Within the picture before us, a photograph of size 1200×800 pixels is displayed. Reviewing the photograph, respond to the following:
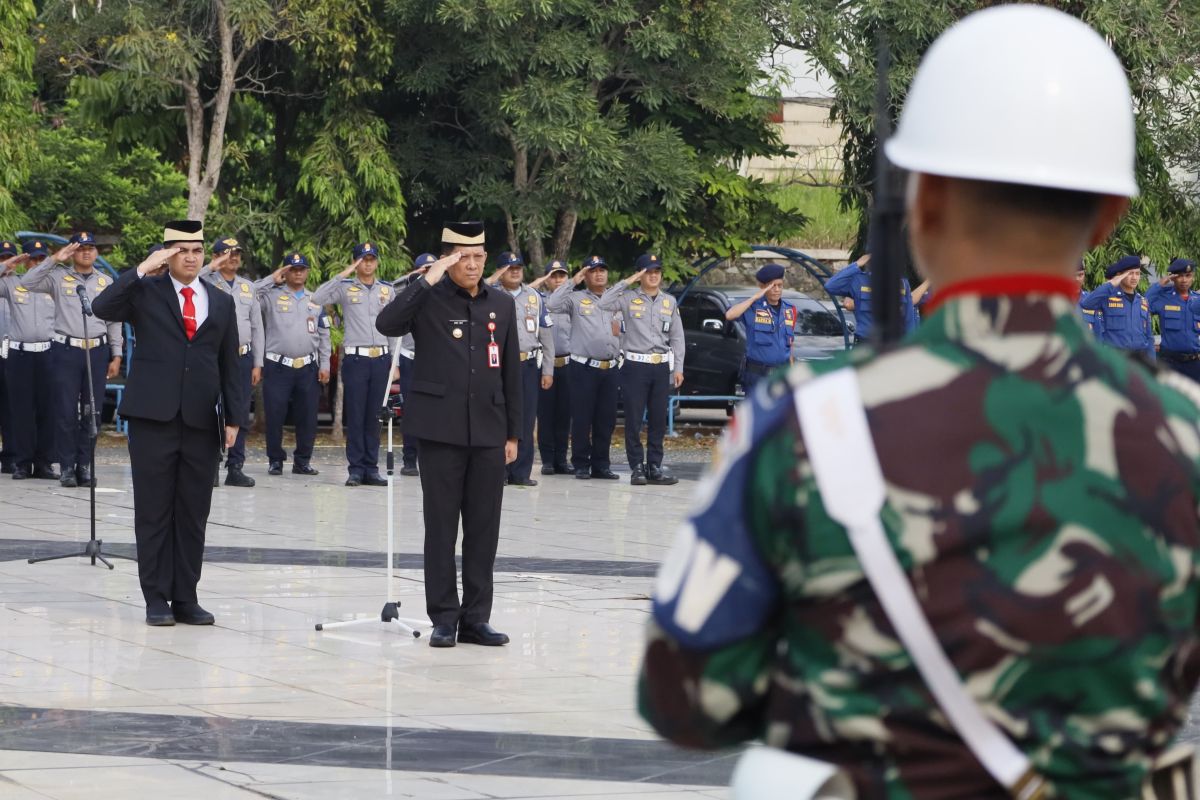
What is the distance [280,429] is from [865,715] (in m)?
17.3

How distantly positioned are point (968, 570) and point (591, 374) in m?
17.8

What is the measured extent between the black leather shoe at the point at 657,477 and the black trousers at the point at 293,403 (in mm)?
3252

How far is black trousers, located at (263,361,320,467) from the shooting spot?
61.7 feet

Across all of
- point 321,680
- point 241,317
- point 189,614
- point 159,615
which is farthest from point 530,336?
point 321,680

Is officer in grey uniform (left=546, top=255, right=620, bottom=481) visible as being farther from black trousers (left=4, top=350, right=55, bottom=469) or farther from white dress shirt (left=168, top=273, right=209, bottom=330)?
white dress shirt (left=168, top=273, right=209, bottom=330)

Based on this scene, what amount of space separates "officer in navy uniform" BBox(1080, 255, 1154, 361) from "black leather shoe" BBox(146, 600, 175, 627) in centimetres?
1381

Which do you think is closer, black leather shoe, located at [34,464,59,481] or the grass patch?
black leather shoe, located at [34,464,59,481]

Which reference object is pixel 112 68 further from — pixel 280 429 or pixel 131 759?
pixel 131 759

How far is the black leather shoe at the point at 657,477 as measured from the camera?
18.8 m

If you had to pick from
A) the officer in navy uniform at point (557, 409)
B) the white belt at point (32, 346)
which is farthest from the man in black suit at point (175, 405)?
the officer in navy uniform at point (557, 409)

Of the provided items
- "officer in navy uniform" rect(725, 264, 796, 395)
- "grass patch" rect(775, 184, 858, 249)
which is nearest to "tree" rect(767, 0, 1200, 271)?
"officer in navy uniform" rect(725, 264, 796, 395)

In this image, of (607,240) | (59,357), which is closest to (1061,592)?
(59,357)

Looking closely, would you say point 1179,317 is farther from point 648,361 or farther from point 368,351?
point 368,351

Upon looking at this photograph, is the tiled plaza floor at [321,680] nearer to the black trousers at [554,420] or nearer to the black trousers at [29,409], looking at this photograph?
the black trousers at [29,409]
